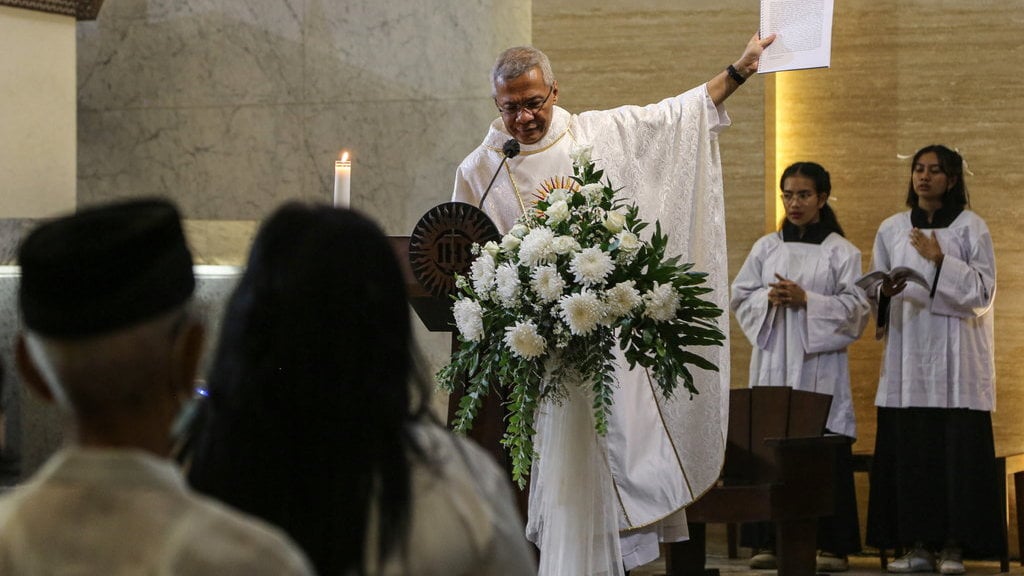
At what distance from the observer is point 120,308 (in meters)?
1.29

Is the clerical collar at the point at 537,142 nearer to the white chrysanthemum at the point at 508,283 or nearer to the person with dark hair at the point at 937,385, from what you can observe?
the white chrysanthemum at the point at 508,283

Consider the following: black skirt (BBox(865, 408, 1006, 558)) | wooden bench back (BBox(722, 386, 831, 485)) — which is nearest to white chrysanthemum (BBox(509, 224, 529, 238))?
wooden bench back (BBox(722, 386, 831, 485))

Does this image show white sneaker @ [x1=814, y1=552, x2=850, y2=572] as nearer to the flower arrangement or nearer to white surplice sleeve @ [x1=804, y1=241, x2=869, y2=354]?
white surplice sleeve @ [x1=804, y1=241, x2=869, y2=354]

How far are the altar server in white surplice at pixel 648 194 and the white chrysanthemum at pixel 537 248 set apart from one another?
0.89 meters

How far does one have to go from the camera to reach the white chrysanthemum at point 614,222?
391cm

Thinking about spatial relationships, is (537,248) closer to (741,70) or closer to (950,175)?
(741,70)

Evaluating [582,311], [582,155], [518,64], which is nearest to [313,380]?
[582,311]

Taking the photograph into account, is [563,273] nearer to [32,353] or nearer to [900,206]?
[32,353]

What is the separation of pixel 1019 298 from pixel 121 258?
25.0 feet

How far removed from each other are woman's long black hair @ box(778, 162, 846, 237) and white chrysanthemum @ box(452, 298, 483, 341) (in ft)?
13.3

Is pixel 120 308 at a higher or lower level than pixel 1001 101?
lower

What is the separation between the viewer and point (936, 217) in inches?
299

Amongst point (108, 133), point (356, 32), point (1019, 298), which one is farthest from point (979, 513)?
point (108, 133)

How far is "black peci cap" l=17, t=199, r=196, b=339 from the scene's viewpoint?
4.24ft
